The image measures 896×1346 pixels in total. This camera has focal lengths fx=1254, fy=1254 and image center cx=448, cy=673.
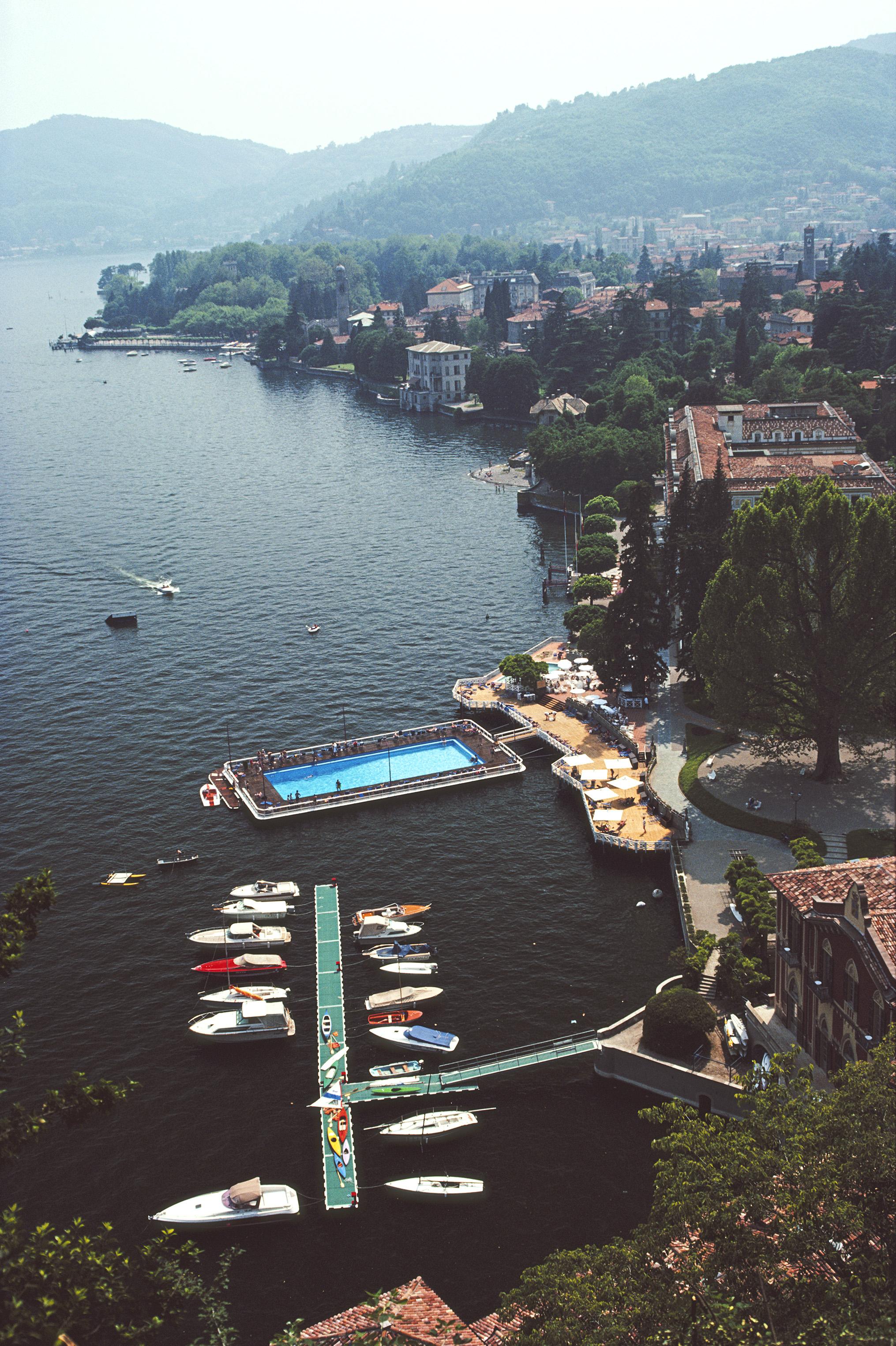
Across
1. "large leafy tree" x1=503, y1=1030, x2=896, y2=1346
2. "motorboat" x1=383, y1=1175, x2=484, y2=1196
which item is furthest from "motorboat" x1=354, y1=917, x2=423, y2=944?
"large leafy tree" x1=503, y1=1030, x2=896, y2=1346

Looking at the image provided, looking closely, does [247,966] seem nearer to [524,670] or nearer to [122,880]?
[122,880]

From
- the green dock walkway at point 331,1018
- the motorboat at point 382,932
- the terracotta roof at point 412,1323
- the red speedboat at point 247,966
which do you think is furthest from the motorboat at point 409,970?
the terracotta roof at point 412,1323

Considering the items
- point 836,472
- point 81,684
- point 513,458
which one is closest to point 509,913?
point 81,684

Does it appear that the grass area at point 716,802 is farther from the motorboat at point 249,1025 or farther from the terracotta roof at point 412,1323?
the terracotta roof at point 412,1323

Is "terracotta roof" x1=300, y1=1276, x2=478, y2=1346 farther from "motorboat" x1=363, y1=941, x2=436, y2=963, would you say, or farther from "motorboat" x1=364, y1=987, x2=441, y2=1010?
"motorboat" x1=363, y1=941, x2=436, y2=963

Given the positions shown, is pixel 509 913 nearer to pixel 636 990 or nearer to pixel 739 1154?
pixel 636 990

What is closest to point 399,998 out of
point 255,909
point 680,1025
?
point 255,909
